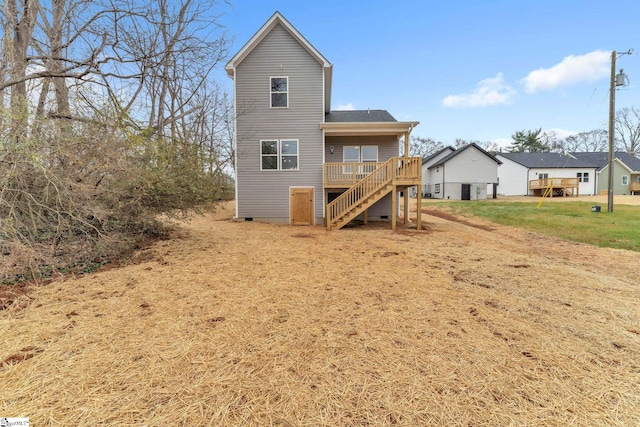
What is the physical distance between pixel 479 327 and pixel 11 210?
22.8 feet

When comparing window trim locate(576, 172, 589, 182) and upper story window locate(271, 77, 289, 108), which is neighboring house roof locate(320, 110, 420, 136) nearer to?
upper story window locate(271, 77, 289, 108)

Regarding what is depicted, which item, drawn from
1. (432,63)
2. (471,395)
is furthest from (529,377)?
(432,63)

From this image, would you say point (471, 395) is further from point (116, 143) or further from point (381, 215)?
point (381, 215)

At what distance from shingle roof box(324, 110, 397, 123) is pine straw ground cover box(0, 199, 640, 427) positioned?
1020 centimetres

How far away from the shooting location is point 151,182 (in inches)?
253

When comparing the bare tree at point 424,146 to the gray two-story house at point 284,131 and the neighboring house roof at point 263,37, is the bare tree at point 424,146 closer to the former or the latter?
the gray two-story house at point 284,131

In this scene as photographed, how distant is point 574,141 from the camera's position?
54688 mm

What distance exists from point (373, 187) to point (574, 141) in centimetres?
6578

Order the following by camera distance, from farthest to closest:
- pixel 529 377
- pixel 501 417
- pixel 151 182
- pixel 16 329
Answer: pixel 151 182 < pixel 16 329 < pixel 529 377 < pixel 501 417

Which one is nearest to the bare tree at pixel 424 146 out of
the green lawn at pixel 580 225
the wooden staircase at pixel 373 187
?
the green lawn at pixel 580 225

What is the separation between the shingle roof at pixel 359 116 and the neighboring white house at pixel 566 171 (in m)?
29.0

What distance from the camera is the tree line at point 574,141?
45.1 metres

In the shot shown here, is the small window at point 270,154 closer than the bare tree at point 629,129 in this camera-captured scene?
Yes

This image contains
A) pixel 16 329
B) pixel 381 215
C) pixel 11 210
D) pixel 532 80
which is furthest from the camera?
pixel 532 80
